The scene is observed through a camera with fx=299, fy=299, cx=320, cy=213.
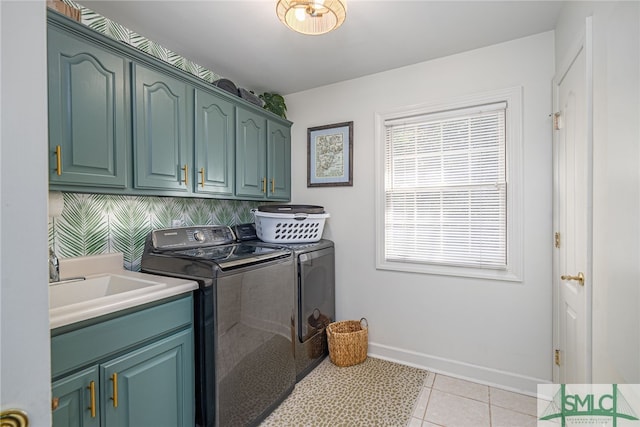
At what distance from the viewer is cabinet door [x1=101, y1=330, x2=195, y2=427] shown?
4.10ft

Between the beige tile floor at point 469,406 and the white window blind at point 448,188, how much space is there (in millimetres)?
886

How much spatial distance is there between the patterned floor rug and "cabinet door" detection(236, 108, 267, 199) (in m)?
1.54

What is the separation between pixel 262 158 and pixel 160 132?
0.94 m

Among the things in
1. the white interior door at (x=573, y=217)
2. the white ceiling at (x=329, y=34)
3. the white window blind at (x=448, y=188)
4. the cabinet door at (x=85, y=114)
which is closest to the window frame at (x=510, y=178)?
the white window blind at (x=448, y=188)

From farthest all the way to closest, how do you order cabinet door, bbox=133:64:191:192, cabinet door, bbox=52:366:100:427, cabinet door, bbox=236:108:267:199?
cabinet door, bbox=236:108:267:199, cabinet door, bbox=133:64:191:192, cabinet door, bbox=52:366:100:427

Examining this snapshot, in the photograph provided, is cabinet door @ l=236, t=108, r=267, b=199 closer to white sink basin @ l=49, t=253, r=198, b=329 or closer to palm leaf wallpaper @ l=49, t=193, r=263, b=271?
palm leaf wallpaper @ l=49, t=193, r=263, b=271

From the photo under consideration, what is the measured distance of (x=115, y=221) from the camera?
190cm

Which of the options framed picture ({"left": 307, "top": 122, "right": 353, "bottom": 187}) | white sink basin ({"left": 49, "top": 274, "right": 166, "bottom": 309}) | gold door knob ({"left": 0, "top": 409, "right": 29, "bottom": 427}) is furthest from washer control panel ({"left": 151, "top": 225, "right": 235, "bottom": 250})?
gold door knob ({"left": 0, "top": 409, "right": 29, "bottom": 427})

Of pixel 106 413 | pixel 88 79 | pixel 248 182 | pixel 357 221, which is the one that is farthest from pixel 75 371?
pixel 357 221

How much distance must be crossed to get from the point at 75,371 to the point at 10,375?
0.94m

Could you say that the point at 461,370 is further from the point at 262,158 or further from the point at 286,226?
the point at 262,158

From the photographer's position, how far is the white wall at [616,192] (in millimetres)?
904

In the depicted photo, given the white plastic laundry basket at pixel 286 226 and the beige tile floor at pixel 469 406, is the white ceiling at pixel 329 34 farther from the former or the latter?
the beige tile floor at pixel 469 406

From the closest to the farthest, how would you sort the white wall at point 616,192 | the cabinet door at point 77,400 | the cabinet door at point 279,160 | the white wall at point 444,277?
1. the white wall at point 616,192
2. the cabinet door at point 77,400
3. the white wall at point 444,277
4. the cabinet door at point 279,160
